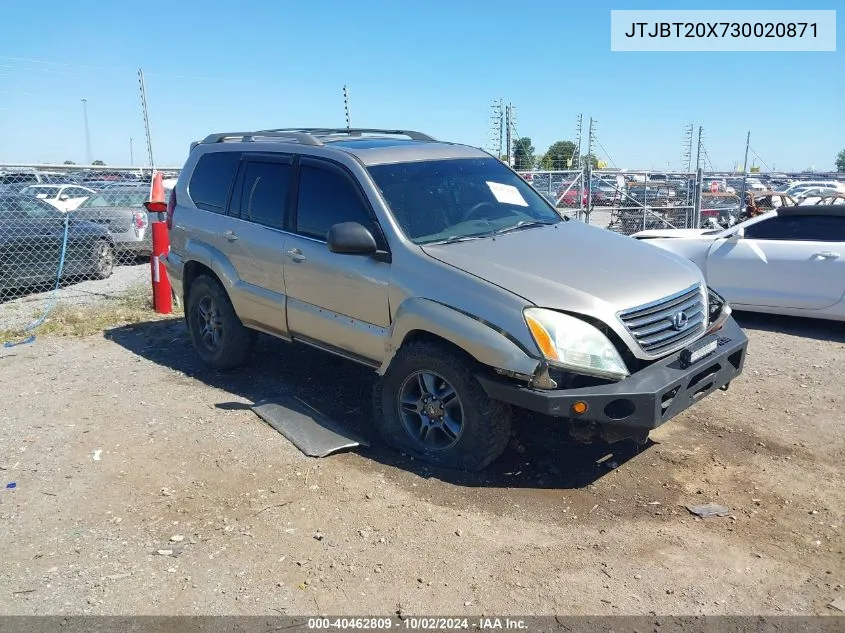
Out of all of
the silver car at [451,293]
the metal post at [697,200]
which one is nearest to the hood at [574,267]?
the silver car at [451,293]

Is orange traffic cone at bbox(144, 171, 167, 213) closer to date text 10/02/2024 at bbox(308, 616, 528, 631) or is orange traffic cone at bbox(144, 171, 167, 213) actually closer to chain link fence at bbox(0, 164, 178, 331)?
chain link fence at bbox(0, 164, 178, 331)

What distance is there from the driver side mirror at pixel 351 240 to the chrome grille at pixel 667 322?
1.62 metres

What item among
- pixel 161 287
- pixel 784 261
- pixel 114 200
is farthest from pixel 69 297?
pixel 784 261

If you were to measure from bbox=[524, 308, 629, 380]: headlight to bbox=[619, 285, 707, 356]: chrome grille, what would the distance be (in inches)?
8.0

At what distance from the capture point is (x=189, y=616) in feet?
10.3

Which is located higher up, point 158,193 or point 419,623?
point 158,193

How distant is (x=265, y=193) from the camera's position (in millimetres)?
5676

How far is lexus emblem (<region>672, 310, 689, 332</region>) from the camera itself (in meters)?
4.20

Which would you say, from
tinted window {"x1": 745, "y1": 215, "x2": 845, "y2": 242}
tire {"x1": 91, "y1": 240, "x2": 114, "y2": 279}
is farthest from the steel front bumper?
tire {"x1": 91, "y1": 240, "x2": 114, "y2": 279}

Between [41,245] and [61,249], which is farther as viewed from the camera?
[61,249]

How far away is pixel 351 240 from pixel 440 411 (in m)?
1.21

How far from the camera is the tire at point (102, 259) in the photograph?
10.8 meters

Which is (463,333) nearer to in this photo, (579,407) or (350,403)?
(579,407)

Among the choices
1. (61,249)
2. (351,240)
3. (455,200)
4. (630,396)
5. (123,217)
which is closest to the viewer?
(630,396)
